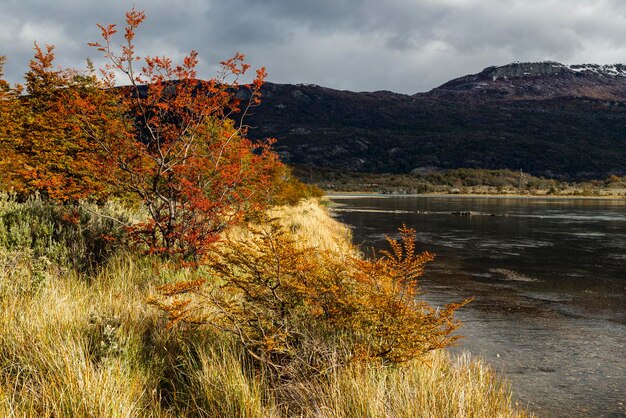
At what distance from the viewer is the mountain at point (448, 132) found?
12344 centimetres

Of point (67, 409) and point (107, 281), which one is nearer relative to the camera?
point (67, 409)

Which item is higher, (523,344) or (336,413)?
(336,413)

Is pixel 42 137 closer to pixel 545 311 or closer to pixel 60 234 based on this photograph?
pixel 60 234

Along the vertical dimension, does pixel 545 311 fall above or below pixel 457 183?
below

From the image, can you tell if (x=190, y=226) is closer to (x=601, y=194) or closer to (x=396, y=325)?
(x=396, y=325)

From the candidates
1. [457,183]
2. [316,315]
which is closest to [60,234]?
[316,315]

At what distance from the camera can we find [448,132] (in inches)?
5723

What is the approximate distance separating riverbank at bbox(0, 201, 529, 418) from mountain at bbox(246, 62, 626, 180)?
123 m

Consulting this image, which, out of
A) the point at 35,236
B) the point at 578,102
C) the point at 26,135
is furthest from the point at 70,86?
the point at 578,102

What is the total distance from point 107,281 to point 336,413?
4207 mm

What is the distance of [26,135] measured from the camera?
15414 mm

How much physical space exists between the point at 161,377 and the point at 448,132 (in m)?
149

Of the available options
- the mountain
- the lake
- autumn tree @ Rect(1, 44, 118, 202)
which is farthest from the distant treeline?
autumn tree @ Rect(1, 44, 118, 202)

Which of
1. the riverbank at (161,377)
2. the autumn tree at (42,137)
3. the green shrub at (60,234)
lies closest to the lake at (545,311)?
the riverbank at (161,377)
